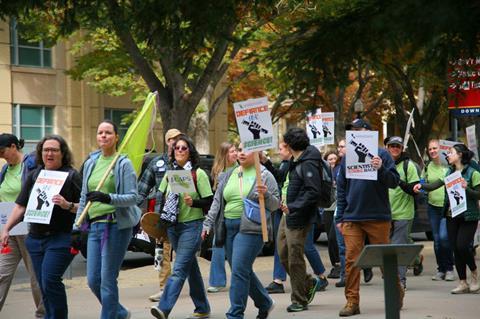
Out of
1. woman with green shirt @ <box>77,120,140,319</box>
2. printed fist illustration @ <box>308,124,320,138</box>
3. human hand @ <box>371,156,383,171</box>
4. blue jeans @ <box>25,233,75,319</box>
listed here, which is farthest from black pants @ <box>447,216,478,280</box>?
blue jeans @ <box>25,233,75,319</box>

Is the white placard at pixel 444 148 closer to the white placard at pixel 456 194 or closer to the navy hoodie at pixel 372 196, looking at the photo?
the white placard at pixel 456 194

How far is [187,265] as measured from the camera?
29.8 feet

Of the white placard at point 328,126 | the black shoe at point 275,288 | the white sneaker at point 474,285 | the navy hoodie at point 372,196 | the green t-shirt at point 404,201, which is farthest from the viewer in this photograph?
the white placard at point 328,126

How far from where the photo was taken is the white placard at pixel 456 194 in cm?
1130

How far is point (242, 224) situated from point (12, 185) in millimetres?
2413

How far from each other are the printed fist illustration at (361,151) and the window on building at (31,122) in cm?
2130

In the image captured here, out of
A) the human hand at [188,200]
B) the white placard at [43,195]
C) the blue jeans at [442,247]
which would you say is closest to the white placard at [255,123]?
the human hand at [188,200]

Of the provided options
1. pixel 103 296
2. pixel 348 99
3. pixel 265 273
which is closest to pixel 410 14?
pixel 103 296

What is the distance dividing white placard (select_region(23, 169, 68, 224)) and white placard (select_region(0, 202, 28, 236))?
2.51ft

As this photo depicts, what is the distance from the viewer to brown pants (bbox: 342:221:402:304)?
370 inches

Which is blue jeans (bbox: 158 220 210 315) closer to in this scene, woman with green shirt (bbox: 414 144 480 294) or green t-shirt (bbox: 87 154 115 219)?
green t-shirt (bbox: 87 154 115 219)

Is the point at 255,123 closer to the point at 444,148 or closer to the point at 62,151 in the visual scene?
the point at 62,151

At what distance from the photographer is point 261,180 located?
9070 millimetres

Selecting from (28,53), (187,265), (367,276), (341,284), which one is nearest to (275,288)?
(341,284)
